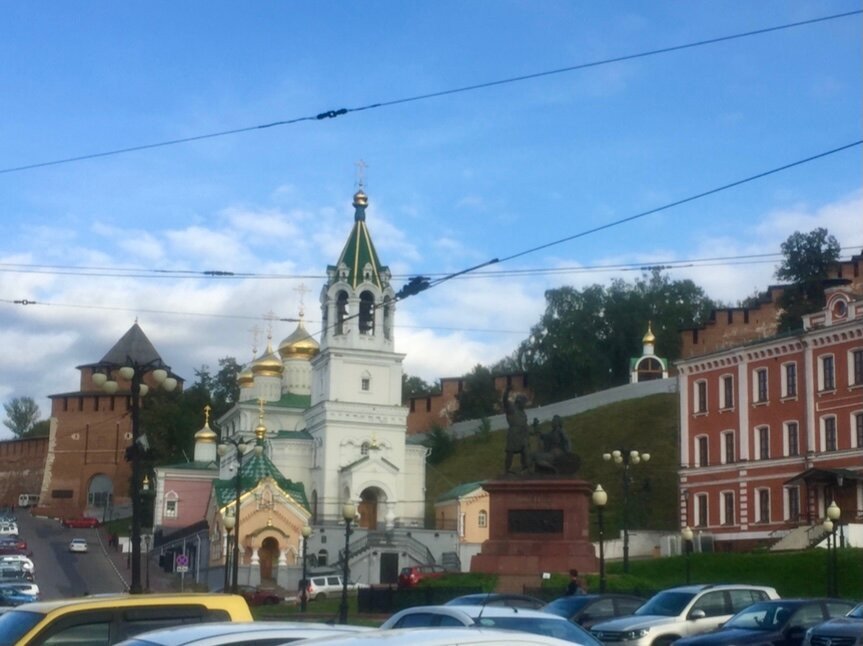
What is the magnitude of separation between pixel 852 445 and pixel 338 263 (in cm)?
3071

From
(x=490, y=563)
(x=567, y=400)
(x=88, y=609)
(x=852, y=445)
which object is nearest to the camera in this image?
(x=88, y=609)

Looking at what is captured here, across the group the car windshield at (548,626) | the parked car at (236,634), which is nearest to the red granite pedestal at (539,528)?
the car windshield at (548,626)

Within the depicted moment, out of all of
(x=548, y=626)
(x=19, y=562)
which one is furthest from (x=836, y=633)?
(x=19, y=562)

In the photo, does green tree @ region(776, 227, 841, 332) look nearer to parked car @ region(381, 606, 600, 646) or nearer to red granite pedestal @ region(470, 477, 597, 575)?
red granite pedestal @ region(470, 477, 597, 575)

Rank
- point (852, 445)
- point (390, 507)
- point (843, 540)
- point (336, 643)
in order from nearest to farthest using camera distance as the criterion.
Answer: point (336, 643)
point (843, 540)
point (852, 445)
point (390, 507)

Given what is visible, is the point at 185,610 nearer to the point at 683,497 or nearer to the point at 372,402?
the point at 683,497

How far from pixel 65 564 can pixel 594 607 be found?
49898 mm

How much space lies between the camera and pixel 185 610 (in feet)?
35.2

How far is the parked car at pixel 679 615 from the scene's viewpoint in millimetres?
20359

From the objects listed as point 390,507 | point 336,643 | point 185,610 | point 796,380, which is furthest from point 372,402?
point 336,643

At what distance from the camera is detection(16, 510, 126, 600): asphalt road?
55812 millimetres

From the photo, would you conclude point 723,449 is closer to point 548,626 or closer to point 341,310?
point 341,310

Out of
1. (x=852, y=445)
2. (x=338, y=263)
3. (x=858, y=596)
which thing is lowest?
(x=858, y=596)

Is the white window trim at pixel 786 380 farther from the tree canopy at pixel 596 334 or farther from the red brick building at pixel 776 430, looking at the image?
the tree canopy at pixel 596 334
